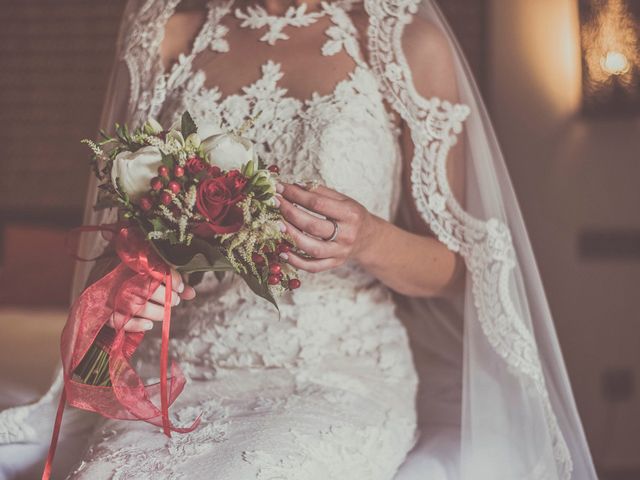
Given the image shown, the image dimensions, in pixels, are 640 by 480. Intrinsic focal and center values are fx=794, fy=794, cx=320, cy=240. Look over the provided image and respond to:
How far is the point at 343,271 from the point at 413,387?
0.26 m

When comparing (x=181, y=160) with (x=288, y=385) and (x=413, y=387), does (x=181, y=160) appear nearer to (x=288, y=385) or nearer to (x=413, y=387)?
(x=288, y=385)

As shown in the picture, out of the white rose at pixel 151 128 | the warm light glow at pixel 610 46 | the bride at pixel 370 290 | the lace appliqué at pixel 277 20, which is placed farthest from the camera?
the warm light glow at pixel 610 46

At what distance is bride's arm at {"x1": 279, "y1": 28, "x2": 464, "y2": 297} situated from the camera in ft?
3.81

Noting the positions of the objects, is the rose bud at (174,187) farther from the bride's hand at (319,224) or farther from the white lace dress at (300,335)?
the white lace dress at (300,335)

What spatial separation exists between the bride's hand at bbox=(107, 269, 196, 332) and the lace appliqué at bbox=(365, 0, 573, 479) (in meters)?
0.53

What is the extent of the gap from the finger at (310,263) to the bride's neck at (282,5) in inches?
28.2

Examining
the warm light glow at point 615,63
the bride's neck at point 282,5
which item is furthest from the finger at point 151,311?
the warm light glow at point 615,63

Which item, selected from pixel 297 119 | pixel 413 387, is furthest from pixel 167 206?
pixel 413 387

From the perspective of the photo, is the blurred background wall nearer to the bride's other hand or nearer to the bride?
the bride

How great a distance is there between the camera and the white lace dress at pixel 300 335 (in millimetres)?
1234

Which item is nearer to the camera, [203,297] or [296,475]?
[296,475]

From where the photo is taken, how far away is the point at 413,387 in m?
1.53

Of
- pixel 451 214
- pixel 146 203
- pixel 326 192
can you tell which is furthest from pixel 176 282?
pixel 451 214

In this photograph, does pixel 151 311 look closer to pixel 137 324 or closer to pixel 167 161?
pixel 137 324
